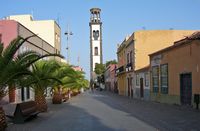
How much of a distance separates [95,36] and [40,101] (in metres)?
95.6

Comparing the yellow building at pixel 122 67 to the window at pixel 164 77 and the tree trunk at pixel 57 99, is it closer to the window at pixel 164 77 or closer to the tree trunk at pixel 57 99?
the tree trunk at pixel 57 99

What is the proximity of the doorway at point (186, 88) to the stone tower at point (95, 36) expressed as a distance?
8818 cm

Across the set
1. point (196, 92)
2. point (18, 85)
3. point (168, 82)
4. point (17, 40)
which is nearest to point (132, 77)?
point (168, 82)

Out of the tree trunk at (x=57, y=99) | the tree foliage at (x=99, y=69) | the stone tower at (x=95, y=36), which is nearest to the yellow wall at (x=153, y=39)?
the tree trunk at (x=57, y=99)

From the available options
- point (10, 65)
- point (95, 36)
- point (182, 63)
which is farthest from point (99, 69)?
point (10, 65)

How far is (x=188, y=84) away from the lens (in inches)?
1080

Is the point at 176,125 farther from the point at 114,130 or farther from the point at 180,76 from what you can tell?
the point at 180,76

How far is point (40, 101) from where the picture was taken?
82.1ft

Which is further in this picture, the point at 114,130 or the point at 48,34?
the point at 48,34

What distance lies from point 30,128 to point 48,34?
5225cm

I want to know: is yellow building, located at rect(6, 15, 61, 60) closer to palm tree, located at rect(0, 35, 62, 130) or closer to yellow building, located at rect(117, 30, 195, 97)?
yellow building, located at rect(117, 30, 195, 97)

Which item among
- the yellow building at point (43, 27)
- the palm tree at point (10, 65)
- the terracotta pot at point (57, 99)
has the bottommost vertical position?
the terracotta pot at point (57, 99)

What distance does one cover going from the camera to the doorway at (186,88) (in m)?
27.2

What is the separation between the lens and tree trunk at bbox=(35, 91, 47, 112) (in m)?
24.7
